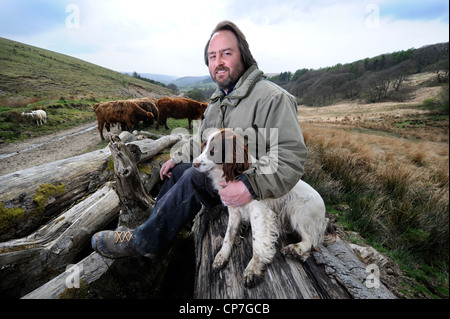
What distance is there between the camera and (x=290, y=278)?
165 centimetres

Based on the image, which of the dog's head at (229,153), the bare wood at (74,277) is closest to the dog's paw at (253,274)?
the dog's head at (229,153)

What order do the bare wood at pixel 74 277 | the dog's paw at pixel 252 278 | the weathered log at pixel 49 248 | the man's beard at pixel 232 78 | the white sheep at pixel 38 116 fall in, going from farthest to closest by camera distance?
the white sheep at pixel 38 116 → the man's beard at pixel 232 78 → the weathered log at pixel 49 248 → the bare wood at pixel 74 277 → the dog's paw at pixel 252 278

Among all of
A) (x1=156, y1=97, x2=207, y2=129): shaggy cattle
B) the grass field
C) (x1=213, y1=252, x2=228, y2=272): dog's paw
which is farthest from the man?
(x1=156, y1=97, x2=207, y2=129): shaggy cattle

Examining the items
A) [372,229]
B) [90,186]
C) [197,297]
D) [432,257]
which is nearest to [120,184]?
[90,186]

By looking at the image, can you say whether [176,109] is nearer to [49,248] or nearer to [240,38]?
[240,38]

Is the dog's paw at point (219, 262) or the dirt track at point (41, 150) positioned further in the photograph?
the dirt track at point (41, 150)

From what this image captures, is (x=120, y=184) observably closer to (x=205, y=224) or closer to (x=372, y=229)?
(x=205, y=224)

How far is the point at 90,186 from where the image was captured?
12.4 feet

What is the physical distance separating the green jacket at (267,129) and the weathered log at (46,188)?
2.99 metres

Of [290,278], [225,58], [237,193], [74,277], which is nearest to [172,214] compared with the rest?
[237,193]

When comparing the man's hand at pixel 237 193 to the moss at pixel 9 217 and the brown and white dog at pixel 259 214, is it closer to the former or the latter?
the brown and white dog at pixel 259 214

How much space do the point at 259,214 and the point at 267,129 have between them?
1011 millimetres

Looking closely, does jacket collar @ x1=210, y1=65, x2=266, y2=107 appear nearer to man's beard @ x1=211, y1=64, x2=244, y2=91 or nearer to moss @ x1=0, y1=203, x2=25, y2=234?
man's beard @ x1=211, y1=64, x2=244, y2=91

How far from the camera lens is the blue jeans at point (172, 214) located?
2.14 m
